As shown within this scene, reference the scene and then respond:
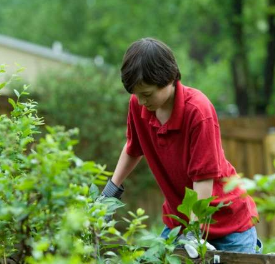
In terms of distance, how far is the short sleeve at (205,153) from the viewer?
2635 mm

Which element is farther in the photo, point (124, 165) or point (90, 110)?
point (90, 110)

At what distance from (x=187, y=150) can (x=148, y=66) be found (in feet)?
1.33

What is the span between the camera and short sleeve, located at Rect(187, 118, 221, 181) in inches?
104

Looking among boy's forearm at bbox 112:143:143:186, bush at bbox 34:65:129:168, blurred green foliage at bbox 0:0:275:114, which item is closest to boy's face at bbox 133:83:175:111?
boy's forearm at bbox 112:143:143:186

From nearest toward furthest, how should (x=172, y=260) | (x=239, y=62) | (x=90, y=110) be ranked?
(x=172, y=260), (x=90, y=110), (x=239, y=62)

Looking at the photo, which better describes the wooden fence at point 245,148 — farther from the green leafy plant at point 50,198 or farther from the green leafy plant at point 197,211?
the green leafy plant at point 50,198

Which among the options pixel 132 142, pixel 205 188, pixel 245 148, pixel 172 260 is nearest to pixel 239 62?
pixel 245 148

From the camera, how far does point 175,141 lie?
9.27 feet

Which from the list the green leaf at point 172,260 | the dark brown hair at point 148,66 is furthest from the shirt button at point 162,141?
the green leaf at point 172,260

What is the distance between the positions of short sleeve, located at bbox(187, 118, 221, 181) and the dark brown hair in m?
0.26

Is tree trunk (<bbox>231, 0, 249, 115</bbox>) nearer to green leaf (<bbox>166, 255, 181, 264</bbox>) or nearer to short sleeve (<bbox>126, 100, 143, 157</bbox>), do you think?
short sleeve (<bbox>126, 100, 143, 157</bbox>)

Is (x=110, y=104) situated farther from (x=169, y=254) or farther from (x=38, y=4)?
(x=38, y=4)

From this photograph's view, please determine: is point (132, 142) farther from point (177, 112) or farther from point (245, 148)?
point (245, 148)

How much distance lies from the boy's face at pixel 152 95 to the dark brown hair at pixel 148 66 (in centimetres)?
2
